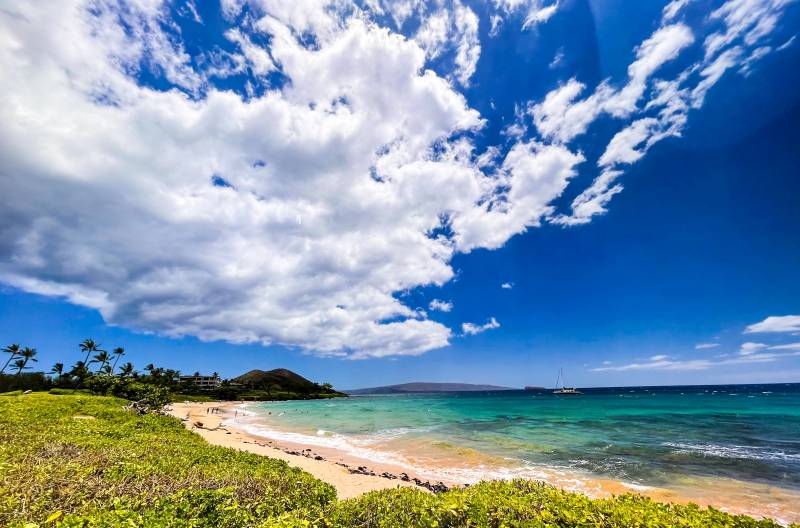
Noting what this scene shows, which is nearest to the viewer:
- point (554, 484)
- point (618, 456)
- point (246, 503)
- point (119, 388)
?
point (246, 503)

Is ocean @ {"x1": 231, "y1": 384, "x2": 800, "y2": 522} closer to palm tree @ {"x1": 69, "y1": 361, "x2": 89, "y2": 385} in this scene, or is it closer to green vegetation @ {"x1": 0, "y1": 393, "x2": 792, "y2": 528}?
green vegetation @ {"x1": 0, "y1": 393, "x2": 792, "y2": 528}

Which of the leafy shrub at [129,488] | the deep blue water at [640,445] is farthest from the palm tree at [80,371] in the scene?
the leafy shrub at [129,488]

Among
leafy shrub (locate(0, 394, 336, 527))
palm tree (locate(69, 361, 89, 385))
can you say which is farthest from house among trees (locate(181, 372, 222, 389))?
leafy shrub (locate(0, 394, 336, 527))

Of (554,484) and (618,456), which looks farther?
(618,456)

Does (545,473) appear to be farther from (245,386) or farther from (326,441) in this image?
(245,386)

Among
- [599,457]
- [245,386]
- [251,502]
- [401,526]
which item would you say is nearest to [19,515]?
[251,502]

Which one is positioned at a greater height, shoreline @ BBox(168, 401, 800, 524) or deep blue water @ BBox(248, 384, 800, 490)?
shoreline @ BBox(168, 401, 800, 524)

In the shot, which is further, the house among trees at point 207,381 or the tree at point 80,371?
the house among trees at point 207,381

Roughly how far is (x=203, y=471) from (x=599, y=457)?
2566 centimetres

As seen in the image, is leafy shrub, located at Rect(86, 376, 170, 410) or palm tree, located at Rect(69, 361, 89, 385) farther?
palm tree, located at Rect(69, 361, 89, 385)

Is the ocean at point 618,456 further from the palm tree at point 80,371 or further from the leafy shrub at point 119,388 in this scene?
the palm tree at point 80,371

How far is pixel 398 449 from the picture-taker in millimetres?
27641

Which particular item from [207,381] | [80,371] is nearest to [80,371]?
[80,371]

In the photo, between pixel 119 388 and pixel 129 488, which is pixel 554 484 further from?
pixel 119 388
